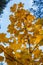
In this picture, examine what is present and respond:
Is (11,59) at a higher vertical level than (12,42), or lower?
lower

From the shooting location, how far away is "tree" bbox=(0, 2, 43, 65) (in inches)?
87.7

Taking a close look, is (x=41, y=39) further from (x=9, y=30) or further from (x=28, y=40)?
(x=9, y=30)

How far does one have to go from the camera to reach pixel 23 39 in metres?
2.42

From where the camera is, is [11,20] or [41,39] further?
[11,20]

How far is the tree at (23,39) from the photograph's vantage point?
223 cm

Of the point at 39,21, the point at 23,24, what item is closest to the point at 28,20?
the point at 23,24

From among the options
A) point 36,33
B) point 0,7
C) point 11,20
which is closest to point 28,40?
point 36,33

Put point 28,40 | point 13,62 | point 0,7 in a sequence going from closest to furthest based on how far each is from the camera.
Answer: point 13,62 < point 28,40 < point 0,7

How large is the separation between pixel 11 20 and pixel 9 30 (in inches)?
4.5

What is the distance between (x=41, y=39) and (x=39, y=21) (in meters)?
0.16

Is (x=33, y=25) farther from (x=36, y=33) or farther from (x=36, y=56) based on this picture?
(x=36, y=56)

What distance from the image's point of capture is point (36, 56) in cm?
226

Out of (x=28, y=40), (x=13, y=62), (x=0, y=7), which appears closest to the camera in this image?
(x=13, y=62)

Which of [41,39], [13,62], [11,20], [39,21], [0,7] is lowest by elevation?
[13,62]
